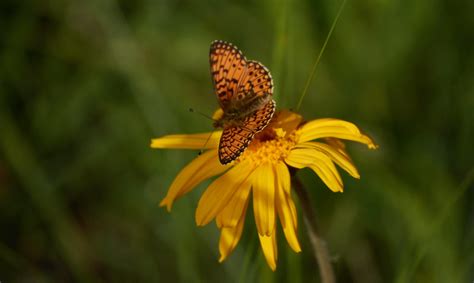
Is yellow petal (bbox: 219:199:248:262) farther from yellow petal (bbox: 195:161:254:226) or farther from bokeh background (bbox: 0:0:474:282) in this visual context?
bokeh background (bbox: 0:0:474:282)

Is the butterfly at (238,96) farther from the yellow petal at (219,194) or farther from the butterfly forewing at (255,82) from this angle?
the yellow petal at (219,194)

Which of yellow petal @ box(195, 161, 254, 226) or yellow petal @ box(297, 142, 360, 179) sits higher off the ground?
yellow petal @ box(297, 142, 360, 179)

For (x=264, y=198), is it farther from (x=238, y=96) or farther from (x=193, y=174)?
(x=238, y=96)

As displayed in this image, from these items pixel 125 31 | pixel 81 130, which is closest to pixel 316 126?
pixel 81 130

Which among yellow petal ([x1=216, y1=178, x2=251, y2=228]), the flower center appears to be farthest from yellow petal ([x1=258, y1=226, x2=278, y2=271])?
the flower center

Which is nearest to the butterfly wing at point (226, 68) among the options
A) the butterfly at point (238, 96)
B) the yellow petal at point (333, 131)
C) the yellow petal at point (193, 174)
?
the butterfly at point (238, 96)

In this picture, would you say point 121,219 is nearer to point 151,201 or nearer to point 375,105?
point 151,201

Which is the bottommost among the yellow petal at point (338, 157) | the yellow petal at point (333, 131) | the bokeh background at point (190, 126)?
the bokeh background at point (190, 126)

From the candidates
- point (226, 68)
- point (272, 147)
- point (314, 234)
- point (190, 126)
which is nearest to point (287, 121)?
point (272, 147)
